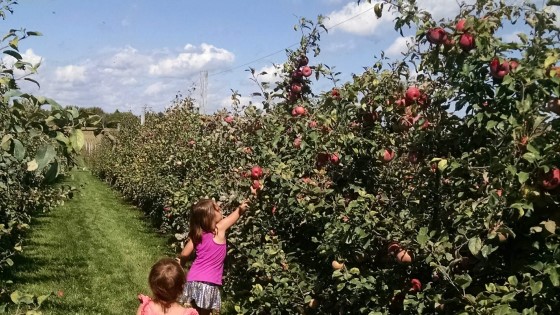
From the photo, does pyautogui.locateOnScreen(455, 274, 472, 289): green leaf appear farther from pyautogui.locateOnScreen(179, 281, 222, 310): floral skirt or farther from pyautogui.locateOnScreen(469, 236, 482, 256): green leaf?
pyautogui.locateOnScreen(179, 281, 222, 310): floral skirt

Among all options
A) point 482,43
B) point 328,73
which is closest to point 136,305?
point 328,73

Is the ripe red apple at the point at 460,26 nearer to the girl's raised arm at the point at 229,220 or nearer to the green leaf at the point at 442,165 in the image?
the green leaf at the point at 442,165

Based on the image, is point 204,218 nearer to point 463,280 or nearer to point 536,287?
point 463,280

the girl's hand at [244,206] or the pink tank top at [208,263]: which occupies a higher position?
the girl's hand at [244,206]

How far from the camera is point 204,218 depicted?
4.48 meters

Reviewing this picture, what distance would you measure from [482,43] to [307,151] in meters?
1.37

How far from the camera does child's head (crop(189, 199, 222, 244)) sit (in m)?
4.48

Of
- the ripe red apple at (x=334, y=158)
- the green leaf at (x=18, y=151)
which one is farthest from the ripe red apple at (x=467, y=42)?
the green leaf at (x=18, y=151)

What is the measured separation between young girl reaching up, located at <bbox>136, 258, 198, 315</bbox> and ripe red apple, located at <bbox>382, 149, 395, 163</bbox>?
1261 mm

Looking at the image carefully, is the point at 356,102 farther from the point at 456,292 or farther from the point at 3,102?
the point at 3,102

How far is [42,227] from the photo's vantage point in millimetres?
11602

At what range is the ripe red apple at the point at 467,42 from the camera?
2.64 meters

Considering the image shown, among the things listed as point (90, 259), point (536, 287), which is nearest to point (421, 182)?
point (536, 287)

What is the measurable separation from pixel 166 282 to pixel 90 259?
19.9 ft
